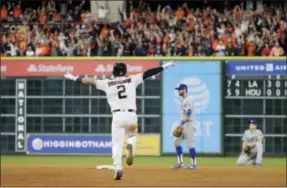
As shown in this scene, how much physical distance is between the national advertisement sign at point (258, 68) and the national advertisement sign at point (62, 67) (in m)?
2.86

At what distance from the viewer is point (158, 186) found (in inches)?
600

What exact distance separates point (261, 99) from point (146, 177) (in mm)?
10253

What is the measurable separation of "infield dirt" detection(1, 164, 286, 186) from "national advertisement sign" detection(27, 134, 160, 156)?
688cm

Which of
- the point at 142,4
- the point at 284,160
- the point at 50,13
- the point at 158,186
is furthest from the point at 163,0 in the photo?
the point at 158,186

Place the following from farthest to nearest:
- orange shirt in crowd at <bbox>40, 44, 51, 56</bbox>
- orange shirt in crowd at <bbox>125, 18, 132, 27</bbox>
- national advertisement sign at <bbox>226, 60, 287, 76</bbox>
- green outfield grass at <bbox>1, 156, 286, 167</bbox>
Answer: orange shirt in crowd at <bbox>125, 18, 132, 27</bbox>
orange shirt in crowd at <bbox>40, 44, 51, 56</bbox>
national advertisement sign at <bbox>226, 60, 287, 76</bbox>
green outfield grass at <bbox>1, 156, 286, 167</bbox>

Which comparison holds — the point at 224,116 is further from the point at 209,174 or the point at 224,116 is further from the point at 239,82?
the point at 209,174

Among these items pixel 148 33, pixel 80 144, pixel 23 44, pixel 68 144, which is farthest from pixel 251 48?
pixel 23 44

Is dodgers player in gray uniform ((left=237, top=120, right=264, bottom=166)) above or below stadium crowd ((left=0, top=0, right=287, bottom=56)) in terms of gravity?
below

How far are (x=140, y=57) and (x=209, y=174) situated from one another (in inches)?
384

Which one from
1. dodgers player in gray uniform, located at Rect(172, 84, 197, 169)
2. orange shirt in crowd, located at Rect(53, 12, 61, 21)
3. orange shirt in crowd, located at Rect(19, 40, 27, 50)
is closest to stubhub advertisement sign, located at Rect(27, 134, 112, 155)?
orange shirt in crowd, located at Rect(19, 40, 27, 50)

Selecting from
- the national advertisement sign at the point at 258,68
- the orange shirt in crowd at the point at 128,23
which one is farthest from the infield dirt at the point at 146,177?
the orange shirt in crowd at the point at 128,23

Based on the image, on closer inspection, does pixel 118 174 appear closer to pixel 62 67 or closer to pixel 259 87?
pixel 259 87

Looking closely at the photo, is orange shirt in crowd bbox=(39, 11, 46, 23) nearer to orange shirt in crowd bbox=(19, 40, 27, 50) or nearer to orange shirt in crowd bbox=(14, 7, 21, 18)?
orange shirt in crowd bbox=(14, 7, 21, 18)

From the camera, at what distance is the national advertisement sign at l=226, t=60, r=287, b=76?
2678 centimetres
